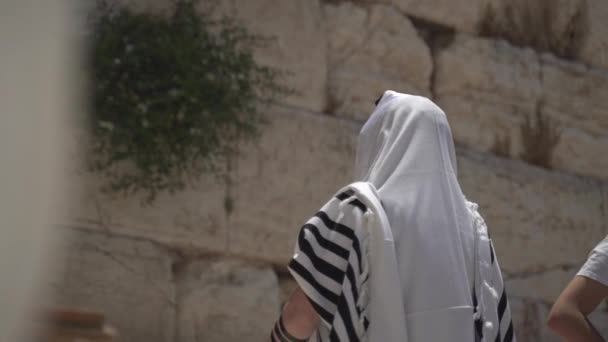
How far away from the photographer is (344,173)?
18.0 feet

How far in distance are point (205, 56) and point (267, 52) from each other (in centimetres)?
51

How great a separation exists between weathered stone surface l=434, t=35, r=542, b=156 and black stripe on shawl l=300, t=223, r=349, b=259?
3398 mm

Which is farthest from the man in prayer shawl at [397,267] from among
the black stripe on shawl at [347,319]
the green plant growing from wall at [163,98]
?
the green plant growing from wall at [163,98]

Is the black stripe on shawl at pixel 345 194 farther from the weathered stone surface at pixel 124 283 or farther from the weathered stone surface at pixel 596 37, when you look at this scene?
the weathered stone surface at pixel 596 37

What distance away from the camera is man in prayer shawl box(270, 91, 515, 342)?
2633 mm

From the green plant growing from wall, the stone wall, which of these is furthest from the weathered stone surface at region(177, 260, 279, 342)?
the green plant growing from wall

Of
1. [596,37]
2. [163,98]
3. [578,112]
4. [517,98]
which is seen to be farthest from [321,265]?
[596,37]

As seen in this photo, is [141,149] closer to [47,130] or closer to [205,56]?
[205,56]

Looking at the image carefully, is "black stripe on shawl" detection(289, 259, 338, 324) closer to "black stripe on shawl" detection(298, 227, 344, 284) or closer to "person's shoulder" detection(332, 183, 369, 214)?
"black stripe on shawl" detection(298, 227, 344, 284)

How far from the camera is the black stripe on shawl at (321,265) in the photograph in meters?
2.67

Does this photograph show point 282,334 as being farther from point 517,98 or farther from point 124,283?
point 517,98

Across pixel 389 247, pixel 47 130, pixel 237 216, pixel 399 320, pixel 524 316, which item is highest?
pixel 47 130

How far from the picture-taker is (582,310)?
114 inches

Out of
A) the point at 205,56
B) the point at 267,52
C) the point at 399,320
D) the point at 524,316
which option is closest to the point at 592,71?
the point at 524,316
